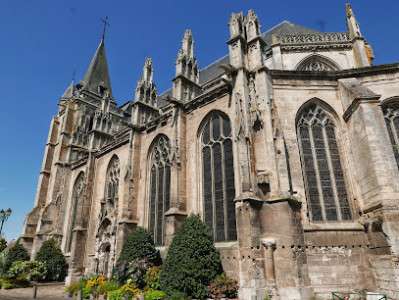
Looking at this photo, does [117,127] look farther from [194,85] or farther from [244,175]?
[244,175]

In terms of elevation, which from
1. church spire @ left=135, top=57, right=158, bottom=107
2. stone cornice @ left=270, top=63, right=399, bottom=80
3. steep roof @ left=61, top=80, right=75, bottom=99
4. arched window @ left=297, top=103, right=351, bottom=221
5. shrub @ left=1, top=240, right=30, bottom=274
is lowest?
shrub @ left=1, top=240, right=30, bottom=274

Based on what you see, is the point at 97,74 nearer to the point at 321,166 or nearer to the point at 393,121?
the point at 321,166

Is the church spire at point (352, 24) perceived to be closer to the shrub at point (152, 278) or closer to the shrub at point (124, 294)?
the shrub at point (152, 278)

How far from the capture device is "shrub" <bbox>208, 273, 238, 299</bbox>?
900 cm

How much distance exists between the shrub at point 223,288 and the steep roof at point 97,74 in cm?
3033

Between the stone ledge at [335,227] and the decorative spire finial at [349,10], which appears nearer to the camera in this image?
the stone ledge at [335,227]

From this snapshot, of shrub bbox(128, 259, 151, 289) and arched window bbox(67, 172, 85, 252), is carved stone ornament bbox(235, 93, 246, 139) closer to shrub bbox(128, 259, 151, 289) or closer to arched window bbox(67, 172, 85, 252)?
shrub bbox(128, 259, 151, 289)

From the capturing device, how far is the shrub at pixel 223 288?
354 inches

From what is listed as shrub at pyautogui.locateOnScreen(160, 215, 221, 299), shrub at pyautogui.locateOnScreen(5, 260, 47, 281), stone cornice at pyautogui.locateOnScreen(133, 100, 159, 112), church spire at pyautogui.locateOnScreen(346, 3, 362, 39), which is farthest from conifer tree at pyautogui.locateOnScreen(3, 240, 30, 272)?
church spire at pyautogui.locateOnScreen(346, 3, 362, 39)

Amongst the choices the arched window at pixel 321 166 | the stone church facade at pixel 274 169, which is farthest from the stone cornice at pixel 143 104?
the arched window at pixel 321 166

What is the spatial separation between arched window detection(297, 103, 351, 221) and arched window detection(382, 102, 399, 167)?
6.93 ft

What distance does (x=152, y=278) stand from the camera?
11195 millimetres

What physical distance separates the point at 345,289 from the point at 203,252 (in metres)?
4.69

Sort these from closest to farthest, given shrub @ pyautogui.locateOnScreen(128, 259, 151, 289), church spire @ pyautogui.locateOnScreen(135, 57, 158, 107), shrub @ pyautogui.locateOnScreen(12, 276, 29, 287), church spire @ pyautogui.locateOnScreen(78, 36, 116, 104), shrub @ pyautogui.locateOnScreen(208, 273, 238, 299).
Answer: shrub @ pyautogui.locateOnScreen(208, 273, 238, 299)
shrub @ pyautogui.locateOnScreen(128, 259, 151, 289)
shrub @ pyautogui.locateOnScreen(12, 276, 29, 287)
church spire @ pyautogui.locateOnScreen(135, 57, 158, 107)
church spire @ pyautogui.locateOnScreen(78, 36, 116, 104)
